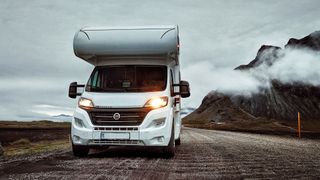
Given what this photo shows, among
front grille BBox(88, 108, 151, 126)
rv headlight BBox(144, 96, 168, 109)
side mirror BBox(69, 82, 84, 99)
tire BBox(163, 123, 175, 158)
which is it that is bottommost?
tire BBox(163, 123, 175, 158)

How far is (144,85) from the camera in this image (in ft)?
32.2

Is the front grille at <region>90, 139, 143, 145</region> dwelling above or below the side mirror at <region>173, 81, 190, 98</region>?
below

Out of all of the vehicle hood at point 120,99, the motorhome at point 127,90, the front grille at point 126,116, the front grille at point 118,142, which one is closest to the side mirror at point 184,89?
the motorhome at point 127,90

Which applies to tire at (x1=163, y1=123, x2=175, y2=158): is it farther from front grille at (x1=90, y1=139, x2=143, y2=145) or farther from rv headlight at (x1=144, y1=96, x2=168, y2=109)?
rv headlight at (x1=144, y1=96, x2=168, y2=109)

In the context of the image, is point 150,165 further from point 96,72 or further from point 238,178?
point 96,72

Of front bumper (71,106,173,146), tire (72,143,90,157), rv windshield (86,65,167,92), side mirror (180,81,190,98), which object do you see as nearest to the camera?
front bumper (71,106,173,146)

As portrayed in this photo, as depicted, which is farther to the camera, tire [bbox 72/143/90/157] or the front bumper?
tire [bbox 72/143/90/157]

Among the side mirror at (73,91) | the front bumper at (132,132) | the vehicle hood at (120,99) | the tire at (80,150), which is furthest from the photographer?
the side mirror at (73,91)

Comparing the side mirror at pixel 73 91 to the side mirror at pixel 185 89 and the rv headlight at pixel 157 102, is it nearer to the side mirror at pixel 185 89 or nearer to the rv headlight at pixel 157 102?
the rv headlight at pixel 157 102

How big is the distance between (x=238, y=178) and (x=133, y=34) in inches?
194

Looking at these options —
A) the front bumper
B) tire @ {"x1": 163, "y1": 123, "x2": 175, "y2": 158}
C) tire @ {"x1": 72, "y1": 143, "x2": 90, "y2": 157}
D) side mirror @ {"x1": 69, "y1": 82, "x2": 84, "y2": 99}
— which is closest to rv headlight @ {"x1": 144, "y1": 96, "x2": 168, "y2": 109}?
the front bumper

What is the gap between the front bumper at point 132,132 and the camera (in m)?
8.84

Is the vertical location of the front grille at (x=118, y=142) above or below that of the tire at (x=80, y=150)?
above

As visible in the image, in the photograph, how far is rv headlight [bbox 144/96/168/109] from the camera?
9.00 m
